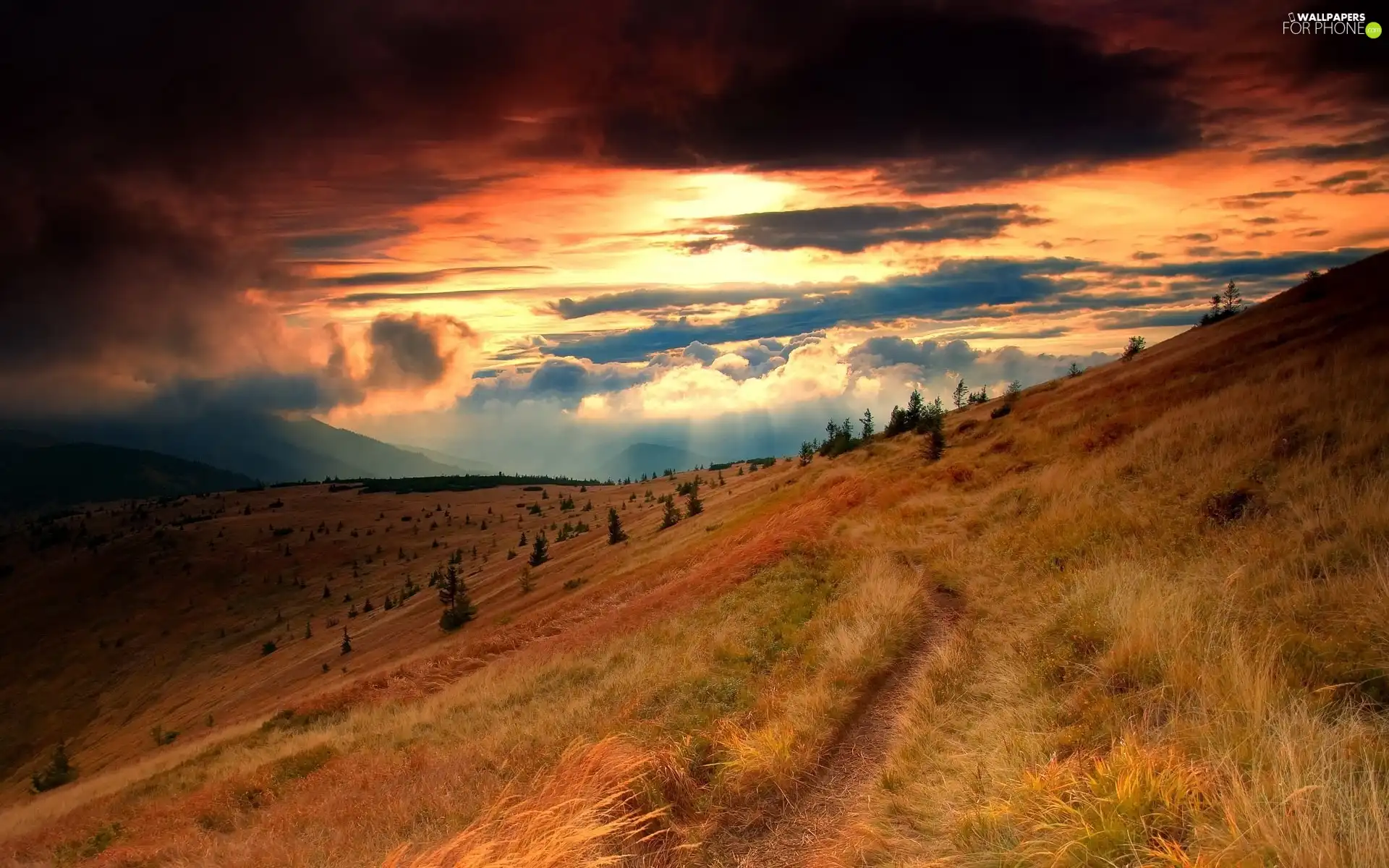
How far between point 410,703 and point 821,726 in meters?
19.3

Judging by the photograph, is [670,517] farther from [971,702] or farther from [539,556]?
[971,702]

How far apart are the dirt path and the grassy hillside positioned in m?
0.04

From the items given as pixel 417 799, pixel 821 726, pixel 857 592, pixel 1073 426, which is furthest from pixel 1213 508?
pixel 1073 426

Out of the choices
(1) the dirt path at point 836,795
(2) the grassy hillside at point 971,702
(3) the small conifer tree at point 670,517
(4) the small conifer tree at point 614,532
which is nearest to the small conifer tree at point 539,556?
(4) the small conifer tree at point 614,532

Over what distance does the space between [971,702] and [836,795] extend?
2.46 metres

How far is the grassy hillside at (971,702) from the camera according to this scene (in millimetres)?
5105

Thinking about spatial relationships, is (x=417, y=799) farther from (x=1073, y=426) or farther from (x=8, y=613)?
(x=8, y=613)

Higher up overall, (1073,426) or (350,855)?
(1073,426)

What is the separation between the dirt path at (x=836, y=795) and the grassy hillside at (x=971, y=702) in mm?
41

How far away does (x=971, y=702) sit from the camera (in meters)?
8.49

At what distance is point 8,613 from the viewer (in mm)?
142750

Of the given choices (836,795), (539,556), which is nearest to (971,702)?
(836,795)

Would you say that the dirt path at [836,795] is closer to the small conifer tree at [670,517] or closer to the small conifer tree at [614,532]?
the small conifer tree at [670,517]

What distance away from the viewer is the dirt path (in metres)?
6.66
